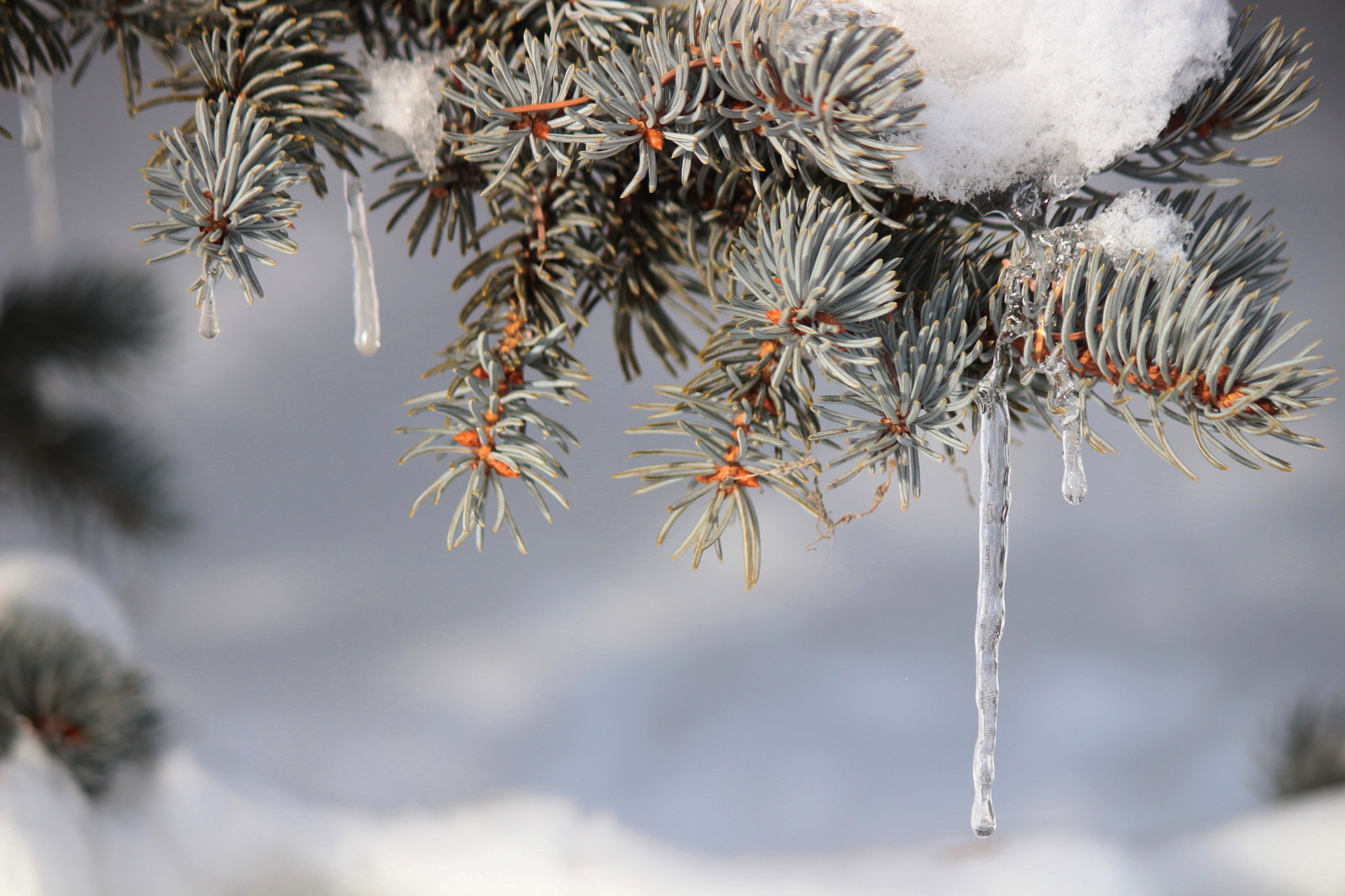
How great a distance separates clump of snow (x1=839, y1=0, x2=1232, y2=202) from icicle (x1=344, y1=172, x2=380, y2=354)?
0.15 metres

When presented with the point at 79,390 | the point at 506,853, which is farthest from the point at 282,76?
the point at 506,853

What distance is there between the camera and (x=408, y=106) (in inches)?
7.8

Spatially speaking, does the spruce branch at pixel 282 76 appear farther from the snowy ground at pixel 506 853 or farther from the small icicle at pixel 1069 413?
the snowy ground at pixel 506 853

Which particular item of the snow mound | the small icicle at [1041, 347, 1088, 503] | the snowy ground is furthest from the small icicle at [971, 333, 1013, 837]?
the snow mound

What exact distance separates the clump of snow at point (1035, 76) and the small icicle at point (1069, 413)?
4cm

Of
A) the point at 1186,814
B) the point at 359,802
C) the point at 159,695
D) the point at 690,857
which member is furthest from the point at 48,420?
the point at 1186,814

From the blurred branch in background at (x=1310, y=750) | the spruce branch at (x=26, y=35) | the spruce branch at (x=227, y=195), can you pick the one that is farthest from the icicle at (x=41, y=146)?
the blurred branch in background at (x=1310, y=750)

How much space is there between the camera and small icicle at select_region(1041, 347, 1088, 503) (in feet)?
0.47

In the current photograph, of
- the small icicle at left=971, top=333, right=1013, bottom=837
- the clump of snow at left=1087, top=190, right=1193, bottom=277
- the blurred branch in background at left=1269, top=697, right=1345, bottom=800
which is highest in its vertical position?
the clump of snow at left=1087, top=190, right=1193, bottom=277

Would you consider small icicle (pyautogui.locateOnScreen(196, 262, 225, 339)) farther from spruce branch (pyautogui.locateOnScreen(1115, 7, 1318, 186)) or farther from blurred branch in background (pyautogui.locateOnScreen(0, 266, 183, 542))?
blurred branch in background (pyautogui.locateOnScreen(0, 266, 183, 542))

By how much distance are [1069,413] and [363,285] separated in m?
0.20

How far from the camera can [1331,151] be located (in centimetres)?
52

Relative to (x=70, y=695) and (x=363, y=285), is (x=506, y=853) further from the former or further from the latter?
(x=363, y=285)

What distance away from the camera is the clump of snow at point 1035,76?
0.49ft
